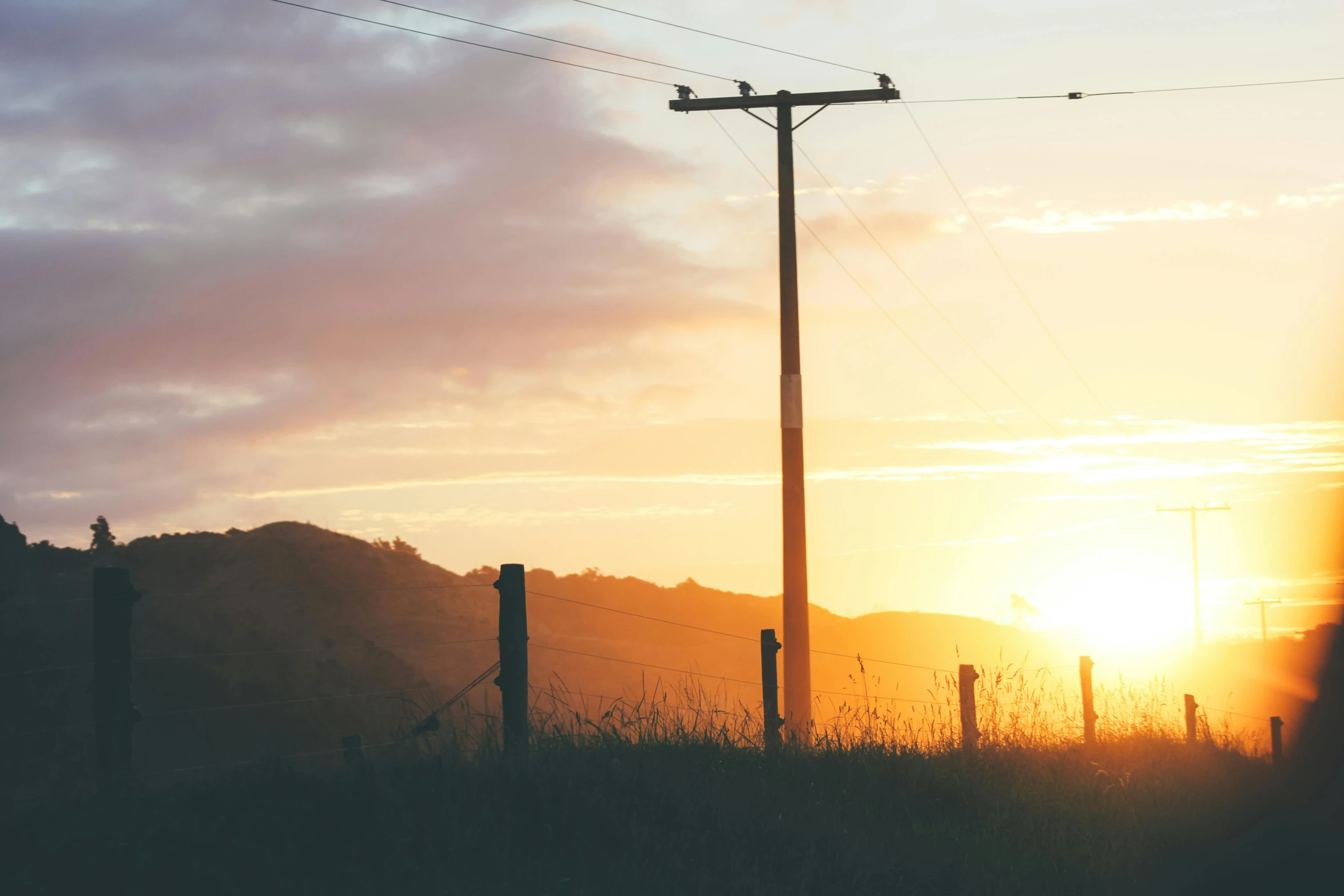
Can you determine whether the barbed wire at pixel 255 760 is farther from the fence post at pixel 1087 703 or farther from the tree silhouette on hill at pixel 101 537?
the tree silhouette on hill at pixel 101 537

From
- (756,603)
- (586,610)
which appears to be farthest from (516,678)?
(756,603)

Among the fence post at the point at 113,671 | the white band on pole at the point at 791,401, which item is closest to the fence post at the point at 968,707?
the white band on pole at the point at 791,401

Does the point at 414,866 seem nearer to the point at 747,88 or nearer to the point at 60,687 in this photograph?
the point at 747,88

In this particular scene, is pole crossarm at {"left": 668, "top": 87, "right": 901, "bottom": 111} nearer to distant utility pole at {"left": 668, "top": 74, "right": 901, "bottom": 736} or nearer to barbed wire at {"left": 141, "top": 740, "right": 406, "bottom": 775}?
distant utility pole at {"left": 668, "top": 74, "right": 901, "bottom": 736}

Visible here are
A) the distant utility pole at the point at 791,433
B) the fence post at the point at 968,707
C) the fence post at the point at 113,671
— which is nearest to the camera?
the fence post at the point at 113,671

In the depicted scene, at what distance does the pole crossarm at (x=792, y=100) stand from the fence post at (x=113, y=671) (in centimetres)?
1046

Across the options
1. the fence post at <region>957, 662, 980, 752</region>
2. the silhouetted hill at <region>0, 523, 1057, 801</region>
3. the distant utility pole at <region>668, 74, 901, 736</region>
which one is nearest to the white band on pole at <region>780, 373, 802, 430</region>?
the distant utility pole at <region>668, 74, 901, 736</region>

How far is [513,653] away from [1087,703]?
9.60 meters

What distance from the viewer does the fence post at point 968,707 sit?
35.8 ft

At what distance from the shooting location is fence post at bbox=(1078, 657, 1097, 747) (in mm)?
13469

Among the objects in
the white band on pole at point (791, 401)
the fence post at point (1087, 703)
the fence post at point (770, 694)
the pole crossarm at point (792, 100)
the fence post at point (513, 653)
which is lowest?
the fence post at point (1087, 703)

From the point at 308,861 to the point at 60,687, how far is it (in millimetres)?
68093

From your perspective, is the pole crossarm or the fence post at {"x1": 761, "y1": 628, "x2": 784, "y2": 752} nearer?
the fence post at {"x1": 761, "y1": 628, "x2": 784, "y2": 752}

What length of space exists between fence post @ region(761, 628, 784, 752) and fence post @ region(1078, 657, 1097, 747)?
450cm
